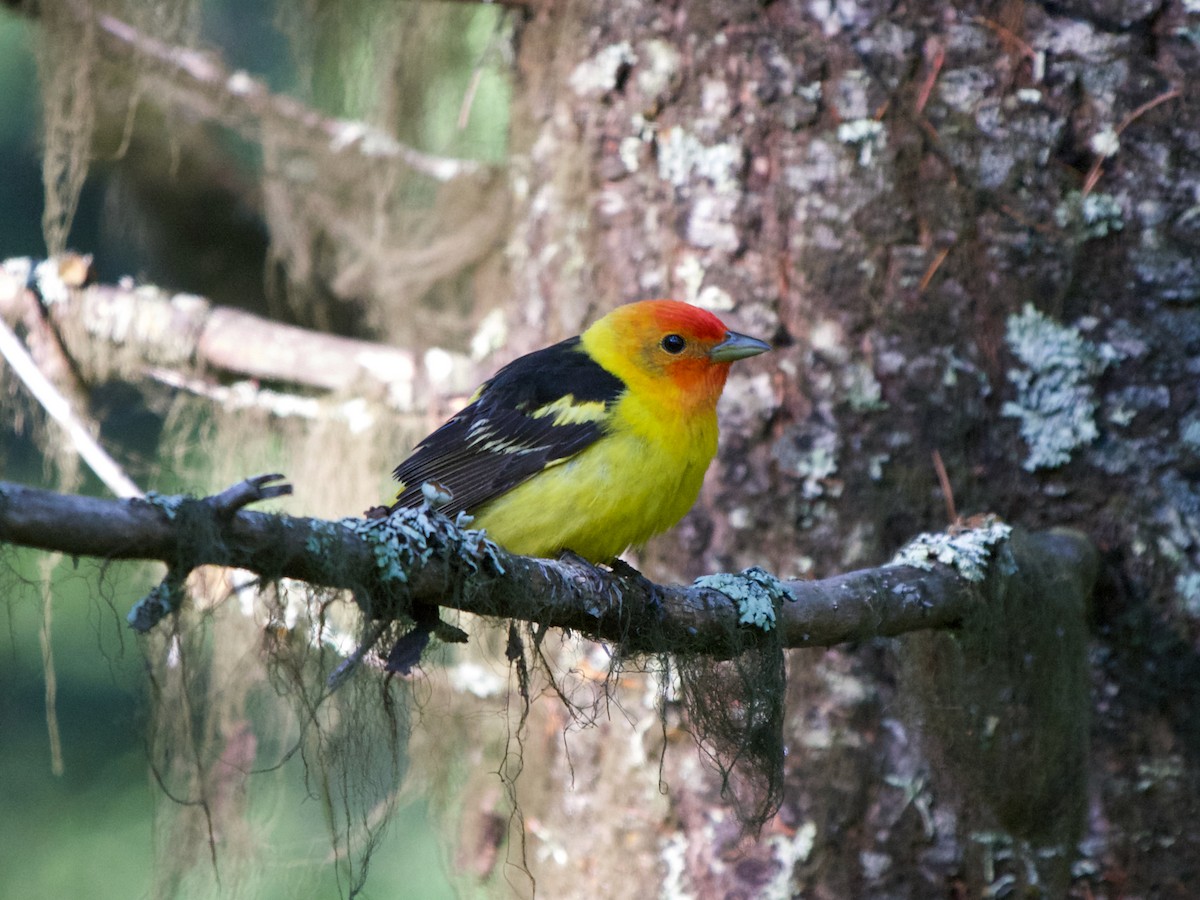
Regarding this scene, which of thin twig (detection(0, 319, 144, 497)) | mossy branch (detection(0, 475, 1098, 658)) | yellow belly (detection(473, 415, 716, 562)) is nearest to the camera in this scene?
mossy branch (detection(0, 475, 1098, 658))

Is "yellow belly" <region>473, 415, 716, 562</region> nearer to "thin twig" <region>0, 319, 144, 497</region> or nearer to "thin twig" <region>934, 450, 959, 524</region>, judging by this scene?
"thin twig" <region>934, 450, 959, 524</region>

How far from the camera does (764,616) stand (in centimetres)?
262

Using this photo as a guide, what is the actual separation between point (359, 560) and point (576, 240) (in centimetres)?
213

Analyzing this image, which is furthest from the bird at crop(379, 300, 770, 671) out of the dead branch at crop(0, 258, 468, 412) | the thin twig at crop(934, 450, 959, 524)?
the dead branch at crop(0, 258, 468, 412)

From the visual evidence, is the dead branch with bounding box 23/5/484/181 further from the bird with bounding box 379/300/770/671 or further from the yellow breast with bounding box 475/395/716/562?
the yellow breast with bounding box 475/395/716/562

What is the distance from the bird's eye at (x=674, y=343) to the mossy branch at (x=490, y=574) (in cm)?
68

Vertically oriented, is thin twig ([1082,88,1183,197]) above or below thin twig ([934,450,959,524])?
above

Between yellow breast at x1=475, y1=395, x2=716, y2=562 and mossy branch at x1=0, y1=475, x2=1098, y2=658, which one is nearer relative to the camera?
mossy branch at x1=0, y1=475, x2=1098, y2=658

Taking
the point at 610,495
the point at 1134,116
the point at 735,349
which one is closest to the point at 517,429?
the point at 610,495

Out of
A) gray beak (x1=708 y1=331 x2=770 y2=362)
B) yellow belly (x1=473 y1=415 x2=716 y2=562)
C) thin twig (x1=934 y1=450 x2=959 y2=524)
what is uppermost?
gray beak (x1=708 y1=331 x2=770 y2=362)

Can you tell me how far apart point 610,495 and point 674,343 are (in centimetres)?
58

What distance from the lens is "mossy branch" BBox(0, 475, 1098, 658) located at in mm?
1624

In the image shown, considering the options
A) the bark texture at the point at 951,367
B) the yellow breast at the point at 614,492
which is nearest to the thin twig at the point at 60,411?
the yellow breast at the point at 614,492

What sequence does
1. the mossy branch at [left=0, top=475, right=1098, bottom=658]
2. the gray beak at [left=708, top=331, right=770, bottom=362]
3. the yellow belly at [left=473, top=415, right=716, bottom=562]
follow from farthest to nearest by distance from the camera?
1. the gray beak at [left=708, top=331, right=770, bottom=362]
2. the yellow belly at [left=473, top=415, right=716, bottom=562]
3. the mossy branch at [left=0, top=475, right=1098, bottom=658]
